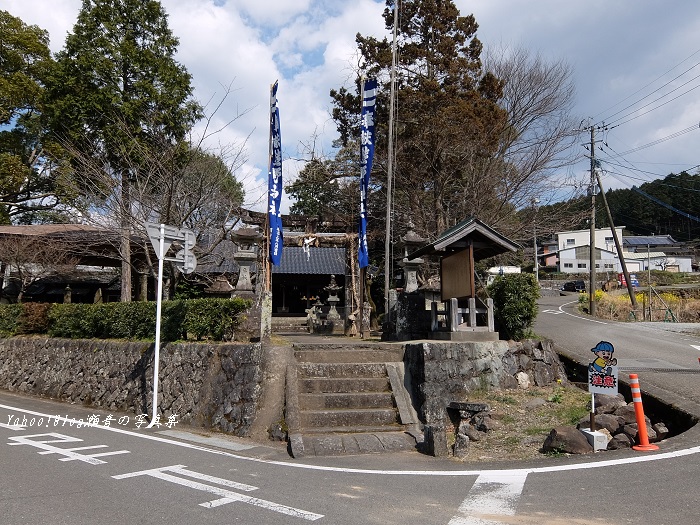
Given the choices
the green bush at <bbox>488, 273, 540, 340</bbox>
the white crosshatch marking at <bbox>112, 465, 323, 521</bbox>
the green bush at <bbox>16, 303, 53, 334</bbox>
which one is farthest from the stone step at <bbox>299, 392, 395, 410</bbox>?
the green bush at <bbox>16, 303, 53, 334</bbox>

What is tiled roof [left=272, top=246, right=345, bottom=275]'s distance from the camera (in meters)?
27.2

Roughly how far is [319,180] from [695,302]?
20536 mm

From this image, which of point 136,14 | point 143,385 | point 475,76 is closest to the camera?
point 143,385

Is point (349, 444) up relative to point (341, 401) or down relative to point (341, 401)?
down

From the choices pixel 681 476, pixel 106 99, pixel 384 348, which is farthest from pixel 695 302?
pixel 106 99

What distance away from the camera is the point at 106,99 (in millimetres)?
16812

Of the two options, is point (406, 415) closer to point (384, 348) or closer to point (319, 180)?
point (384, 348)

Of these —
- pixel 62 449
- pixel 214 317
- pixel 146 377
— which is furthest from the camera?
pixel 146 377

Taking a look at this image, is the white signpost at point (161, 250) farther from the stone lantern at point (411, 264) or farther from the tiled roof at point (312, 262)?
the tiled roof at point (312, 262)

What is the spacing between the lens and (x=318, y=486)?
203 inches

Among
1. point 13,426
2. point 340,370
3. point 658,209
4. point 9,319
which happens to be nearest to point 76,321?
point 9,319

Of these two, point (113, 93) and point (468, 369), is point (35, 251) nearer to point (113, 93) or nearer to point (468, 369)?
point (113, 93)

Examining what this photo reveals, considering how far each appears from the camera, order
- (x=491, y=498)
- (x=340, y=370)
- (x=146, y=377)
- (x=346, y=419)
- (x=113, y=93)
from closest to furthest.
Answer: (x=491, y=498) < (x=346, y=419) < (x=340, y=370) < (x=146, y=377) < (x=113, y=93)

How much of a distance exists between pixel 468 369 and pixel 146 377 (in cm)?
641
